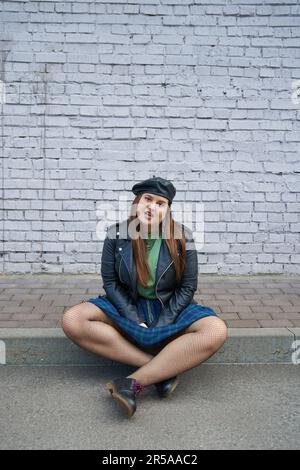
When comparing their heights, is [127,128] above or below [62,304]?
above

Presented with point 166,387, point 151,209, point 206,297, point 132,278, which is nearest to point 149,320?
point 132,278

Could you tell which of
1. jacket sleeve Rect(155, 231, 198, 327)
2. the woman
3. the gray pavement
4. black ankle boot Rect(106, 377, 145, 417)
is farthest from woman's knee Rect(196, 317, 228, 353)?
black ankle boot Rect(106, 377, 145, 417)

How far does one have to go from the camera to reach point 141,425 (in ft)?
8.87

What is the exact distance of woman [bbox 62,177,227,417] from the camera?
120 inches

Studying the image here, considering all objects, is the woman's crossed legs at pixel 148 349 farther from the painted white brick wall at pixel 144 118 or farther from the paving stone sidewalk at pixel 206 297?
the painted white brick wall at pixel 144 118

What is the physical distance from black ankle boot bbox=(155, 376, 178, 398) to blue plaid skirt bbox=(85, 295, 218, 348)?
248mm

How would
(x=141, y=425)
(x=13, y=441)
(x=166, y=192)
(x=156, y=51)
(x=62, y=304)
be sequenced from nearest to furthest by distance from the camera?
(x=13, y=441) < (x=141, y=425) < (x=166, y=192) < (x=62, y=304) < (x=156, y=51)

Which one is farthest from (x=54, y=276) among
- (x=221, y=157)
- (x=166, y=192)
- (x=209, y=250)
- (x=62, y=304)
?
(x=166, y=192)

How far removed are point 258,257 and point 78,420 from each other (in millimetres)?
3597

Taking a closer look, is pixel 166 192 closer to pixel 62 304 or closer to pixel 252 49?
A: pixel 62 304

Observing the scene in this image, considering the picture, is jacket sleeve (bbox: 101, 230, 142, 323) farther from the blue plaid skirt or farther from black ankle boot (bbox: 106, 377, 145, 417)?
black ankle boot (bbox: 106, 377, 145, 417)

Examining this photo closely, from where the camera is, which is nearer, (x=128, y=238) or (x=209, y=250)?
(x=128, y=238)

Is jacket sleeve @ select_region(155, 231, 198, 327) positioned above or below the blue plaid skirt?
above

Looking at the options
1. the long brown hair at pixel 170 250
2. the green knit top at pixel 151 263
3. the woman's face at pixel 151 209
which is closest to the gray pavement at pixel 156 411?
the green knit top at pixel 151 263
